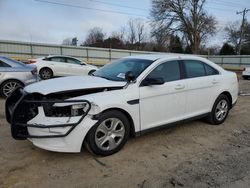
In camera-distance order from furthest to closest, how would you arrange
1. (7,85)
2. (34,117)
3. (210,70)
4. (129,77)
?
(7,85)
(210,70)
(129,77)
(34,117)

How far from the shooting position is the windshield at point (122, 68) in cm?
447

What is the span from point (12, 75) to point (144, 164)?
20.0 ft

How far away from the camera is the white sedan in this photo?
3.54 metres

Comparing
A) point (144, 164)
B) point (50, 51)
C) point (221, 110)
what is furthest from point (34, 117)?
point (50, 51)

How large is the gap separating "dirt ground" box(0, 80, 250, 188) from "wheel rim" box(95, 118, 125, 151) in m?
0.20

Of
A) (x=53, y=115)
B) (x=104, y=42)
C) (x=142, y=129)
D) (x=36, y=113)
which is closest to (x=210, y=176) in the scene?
(x=142, y=129)

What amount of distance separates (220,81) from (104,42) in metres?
59.8

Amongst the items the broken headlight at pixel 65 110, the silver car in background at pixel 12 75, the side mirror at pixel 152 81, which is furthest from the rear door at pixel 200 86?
the silver car in background at pixel 12 75

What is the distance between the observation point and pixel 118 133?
3955 mm

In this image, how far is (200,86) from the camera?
509 centimetres

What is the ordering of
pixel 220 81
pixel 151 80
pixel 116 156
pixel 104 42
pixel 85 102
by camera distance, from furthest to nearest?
pixel 104 42
pixel 220 81
pixel 151 80
pixel 116 156
pixel 85 102

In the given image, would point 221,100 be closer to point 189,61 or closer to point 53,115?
point 189,61

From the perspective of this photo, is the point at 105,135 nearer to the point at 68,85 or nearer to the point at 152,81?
the point at 68,85

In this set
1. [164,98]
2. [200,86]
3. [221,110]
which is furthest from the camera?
[221,110]
